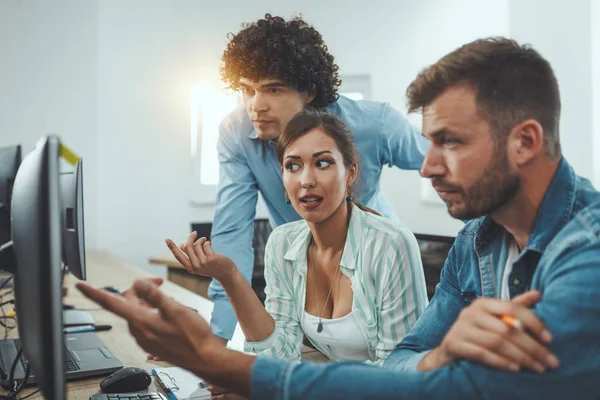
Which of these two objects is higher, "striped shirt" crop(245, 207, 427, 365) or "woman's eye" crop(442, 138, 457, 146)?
"woman's eye" crop(442, 138, 457, 146)

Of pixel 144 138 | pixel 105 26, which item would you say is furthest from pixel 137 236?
pixel 105 26

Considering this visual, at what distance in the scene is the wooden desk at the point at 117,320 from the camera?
1.28 metres

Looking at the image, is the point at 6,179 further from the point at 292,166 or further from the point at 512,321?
the point at 512,321

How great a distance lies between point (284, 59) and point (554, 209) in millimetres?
1199

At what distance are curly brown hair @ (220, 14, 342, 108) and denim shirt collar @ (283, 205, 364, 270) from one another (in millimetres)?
512

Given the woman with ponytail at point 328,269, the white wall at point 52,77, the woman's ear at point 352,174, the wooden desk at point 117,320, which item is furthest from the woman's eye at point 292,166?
the white wall at point 52,77

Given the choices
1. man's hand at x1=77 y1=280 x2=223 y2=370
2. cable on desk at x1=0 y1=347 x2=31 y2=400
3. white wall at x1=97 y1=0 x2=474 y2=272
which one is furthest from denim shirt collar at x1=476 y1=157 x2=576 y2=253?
white wall at x1=97 y1=0 x2=474 y2=272

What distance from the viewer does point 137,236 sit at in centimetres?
459

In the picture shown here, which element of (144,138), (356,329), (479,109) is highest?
(144,138)

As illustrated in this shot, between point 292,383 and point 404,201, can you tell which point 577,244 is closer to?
point 292,383

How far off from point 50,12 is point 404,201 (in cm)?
300

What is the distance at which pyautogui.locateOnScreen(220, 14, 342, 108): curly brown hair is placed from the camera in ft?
6.32

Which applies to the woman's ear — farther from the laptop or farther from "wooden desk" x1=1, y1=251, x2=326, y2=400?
the laptop

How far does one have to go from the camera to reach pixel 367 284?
1598 millimetres
